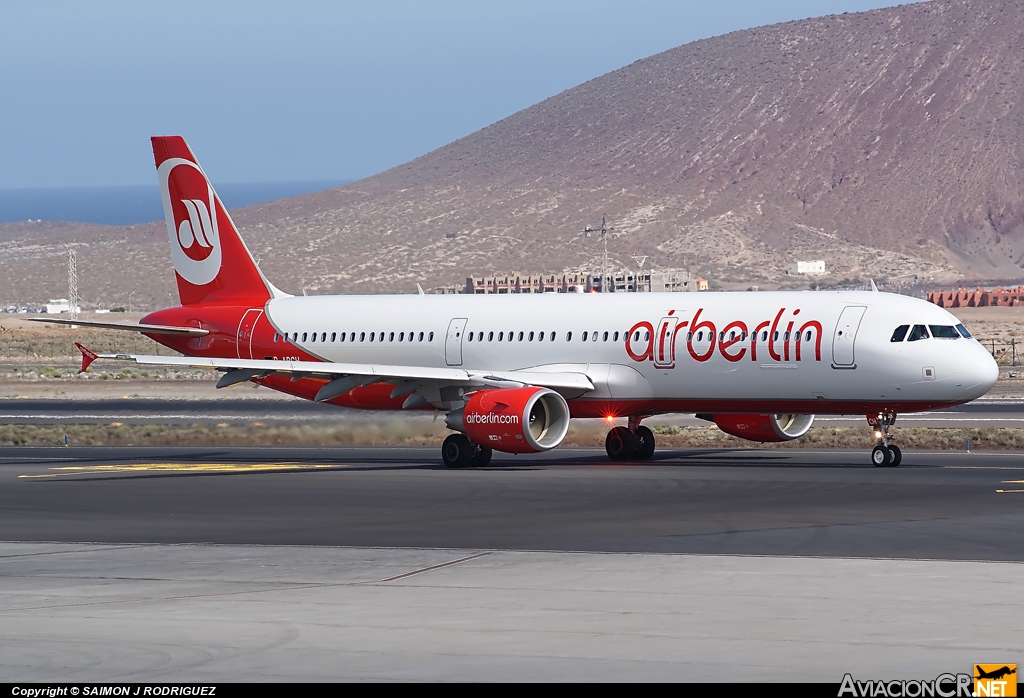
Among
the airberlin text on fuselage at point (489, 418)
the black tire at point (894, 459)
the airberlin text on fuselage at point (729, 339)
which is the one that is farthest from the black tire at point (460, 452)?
the black tire at point (894, 459)

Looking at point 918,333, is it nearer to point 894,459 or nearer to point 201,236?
point 894,459

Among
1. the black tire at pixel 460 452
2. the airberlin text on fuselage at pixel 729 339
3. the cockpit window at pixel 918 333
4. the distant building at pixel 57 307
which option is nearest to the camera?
the cockpit window at pixel 918 333

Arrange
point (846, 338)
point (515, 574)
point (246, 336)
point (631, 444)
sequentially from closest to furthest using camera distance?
point (515, 574), point (846, 338), point (631, 444), point (246, 336)

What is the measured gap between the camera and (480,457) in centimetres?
3788

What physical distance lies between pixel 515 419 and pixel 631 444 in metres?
5.05

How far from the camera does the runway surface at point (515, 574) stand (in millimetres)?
14508

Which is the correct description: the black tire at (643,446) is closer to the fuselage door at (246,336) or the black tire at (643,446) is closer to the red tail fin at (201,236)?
the fuselage door at (246,336)

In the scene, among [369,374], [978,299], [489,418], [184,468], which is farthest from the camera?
[978,299]

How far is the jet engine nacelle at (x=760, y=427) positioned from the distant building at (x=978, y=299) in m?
111

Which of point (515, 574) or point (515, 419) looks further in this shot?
point (515, 419)

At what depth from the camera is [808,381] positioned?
3569 centimetres

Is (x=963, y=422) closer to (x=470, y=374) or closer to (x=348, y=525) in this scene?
(x=470, y=374)

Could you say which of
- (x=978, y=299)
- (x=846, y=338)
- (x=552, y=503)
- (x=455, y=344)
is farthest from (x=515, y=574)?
(x=978, y=299)

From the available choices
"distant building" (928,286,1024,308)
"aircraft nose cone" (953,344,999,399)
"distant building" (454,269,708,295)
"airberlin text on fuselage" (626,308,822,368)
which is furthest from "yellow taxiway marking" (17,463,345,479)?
"distant building" (454,269,708,295)
